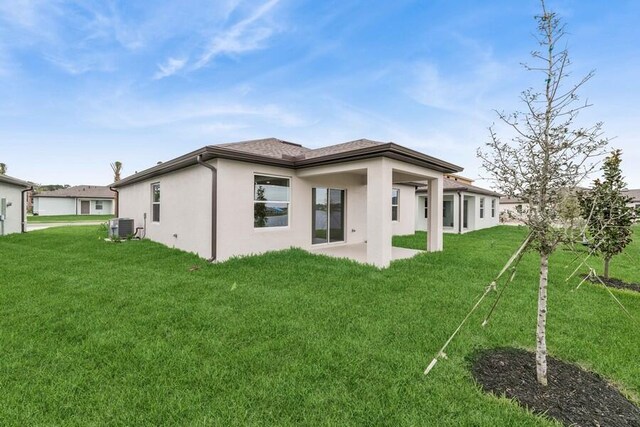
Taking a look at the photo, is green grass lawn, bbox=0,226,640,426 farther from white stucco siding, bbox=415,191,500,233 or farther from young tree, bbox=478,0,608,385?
white stucco siding, bbox=415,191,500,233

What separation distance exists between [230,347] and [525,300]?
4.79 metres

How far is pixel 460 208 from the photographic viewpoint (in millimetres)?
16516

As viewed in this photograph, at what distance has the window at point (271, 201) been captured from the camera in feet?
26.7

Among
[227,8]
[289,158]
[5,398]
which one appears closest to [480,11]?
[289,158]

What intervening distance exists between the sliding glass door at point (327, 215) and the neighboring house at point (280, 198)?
35 millimetres

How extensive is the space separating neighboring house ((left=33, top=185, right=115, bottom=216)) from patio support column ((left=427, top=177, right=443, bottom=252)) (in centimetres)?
4214

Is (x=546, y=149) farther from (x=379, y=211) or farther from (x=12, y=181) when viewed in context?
(x=12, y=181)

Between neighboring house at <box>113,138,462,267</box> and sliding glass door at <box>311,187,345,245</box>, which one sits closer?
neighboring house at <box>113,138,462,267</box>

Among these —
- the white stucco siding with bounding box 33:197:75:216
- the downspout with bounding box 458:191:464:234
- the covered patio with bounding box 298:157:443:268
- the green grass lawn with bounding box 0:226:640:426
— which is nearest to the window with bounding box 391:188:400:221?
the covered patio with bounding box 298:157:443:268

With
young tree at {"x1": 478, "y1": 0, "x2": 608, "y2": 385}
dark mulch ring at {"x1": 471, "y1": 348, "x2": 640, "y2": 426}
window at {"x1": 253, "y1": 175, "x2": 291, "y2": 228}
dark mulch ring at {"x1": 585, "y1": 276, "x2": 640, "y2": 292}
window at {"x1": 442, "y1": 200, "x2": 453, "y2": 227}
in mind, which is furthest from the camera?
window at {"x1": 442, "y1": 200, "x2": 453, "y2": 227}

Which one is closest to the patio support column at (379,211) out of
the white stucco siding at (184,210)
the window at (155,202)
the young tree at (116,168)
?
the white stucco siding at (184,210)

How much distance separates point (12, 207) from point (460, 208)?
945 inches

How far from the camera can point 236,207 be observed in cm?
759

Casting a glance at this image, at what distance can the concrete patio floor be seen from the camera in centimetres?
827
